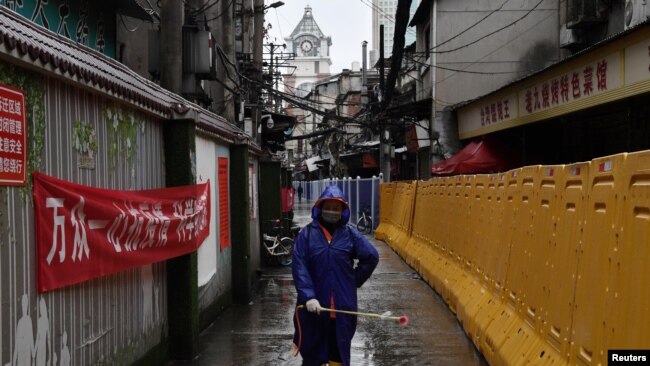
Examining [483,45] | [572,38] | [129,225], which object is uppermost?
[483,45]

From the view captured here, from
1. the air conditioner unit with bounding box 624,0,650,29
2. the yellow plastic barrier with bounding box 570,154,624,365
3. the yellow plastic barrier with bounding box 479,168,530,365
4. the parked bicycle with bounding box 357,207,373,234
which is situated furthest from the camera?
the parked bicycle with bounding box 357,207,373,234

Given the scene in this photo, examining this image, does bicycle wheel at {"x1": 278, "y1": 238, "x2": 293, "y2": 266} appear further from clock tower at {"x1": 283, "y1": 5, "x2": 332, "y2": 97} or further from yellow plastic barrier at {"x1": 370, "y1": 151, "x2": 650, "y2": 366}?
clock tower at {"x1": 283, "y1": 5, "x2": 332, "y2": 97}

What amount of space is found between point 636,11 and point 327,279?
1144cm

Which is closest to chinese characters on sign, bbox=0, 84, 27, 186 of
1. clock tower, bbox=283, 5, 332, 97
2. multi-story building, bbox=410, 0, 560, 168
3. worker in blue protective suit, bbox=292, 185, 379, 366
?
worker in blue protective suit, bbox=292, 185, 379, 366

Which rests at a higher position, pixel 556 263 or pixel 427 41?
pixel 427 41

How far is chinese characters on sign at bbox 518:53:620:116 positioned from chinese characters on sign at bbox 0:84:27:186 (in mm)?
9596

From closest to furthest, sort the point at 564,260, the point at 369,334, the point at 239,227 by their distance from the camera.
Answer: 1. the point at 564,260
2. the point at 369,334
3. the point at 239,227

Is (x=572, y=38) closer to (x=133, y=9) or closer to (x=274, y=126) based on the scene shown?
(x=274, y=126)

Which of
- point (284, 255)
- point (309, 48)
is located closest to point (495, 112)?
point (284, 255)

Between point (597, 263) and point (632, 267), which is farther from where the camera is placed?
point (597, 263)

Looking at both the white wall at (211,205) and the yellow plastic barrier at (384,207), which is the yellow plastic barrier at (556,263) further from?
the yellow plastic barrier at (384,207)

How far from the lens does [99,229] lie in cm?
472

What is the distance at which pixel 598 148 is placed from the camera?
16625mm

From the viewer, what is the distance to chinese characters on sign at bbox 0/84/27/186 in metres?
3.56
